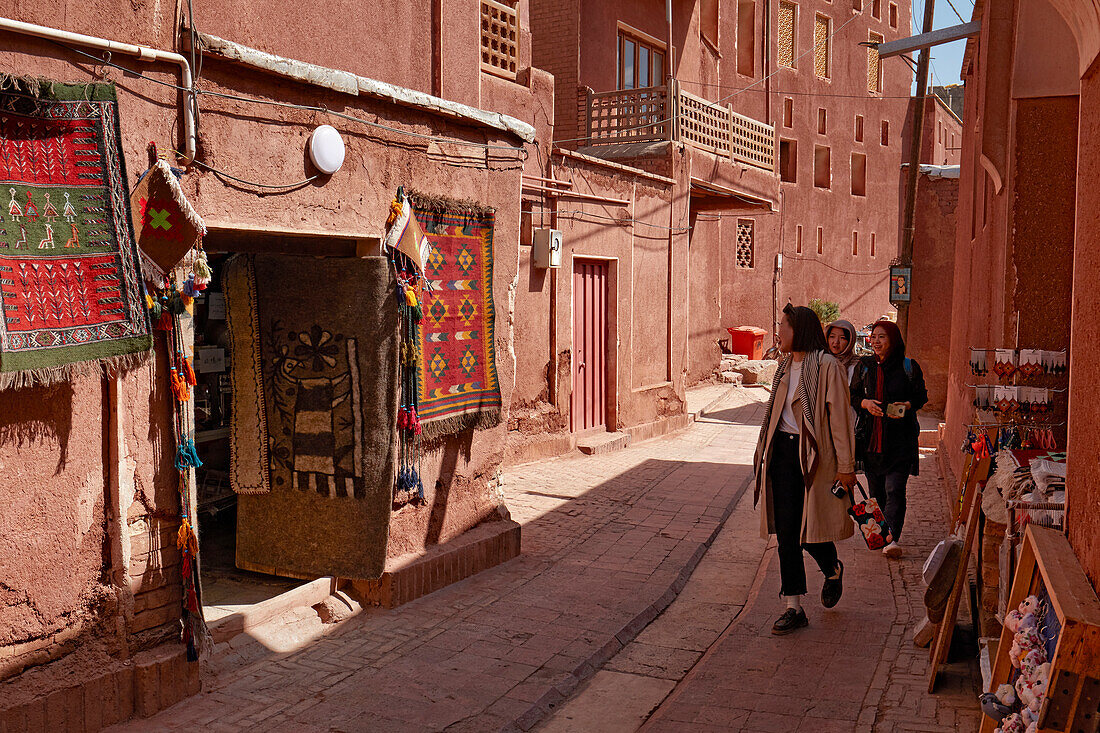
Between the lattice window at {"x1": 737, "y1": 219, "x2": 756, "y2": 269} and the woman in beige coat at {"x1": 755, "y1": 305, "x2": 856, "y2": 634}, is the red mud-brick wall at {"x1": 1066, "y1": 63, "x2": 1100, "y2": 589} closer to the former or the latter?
the woman in beige coat at {"x1": 755, "y1": 305, "x2": 856, "y2": 634}

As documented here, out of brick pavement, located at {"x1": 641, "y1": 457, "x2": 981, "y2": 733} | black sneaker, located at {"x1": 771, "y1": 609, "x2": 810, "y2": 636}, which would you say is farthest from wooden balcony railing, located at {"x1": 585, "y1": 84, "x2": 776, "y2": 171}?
black sneaker, located at {"x1": 771, "y1": 609, "x2": 810, "y2": 636}

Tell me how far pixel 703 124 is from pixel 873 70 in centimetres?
1779

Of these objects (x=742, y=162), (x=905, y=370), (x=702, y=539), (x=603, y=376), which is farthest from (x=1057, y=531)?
(x=742, y=162)

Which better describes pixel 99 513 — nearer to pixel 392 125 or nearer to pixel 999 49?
pixel 392 125

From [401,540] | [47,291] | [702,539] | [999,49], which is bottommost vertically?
[702,539]

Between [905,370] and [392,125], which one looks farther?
[905,370]

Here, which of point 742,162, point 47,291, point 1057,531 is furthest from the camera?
point 742,162

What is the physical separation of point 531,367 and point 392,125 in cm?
542

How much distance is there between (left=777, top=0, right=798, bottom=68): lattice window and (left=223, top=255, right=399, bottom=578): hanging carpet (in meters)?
23.5

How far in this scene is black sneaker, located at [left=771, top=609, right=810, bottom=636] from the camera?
203 inches

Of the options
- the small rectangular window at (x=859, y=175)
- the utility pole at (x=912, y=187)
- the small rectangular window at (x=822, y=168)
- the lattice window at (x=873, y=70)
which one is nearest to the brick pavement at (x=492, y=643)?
the utility pole at (x=912, y=187)

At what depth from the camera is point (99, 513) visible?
13.0 ft

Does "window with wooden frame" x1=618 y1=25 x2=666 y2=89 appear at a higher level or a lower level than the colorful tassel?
higher

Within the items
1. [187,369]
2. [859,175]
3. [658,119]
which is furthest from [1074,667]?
[859,175]
